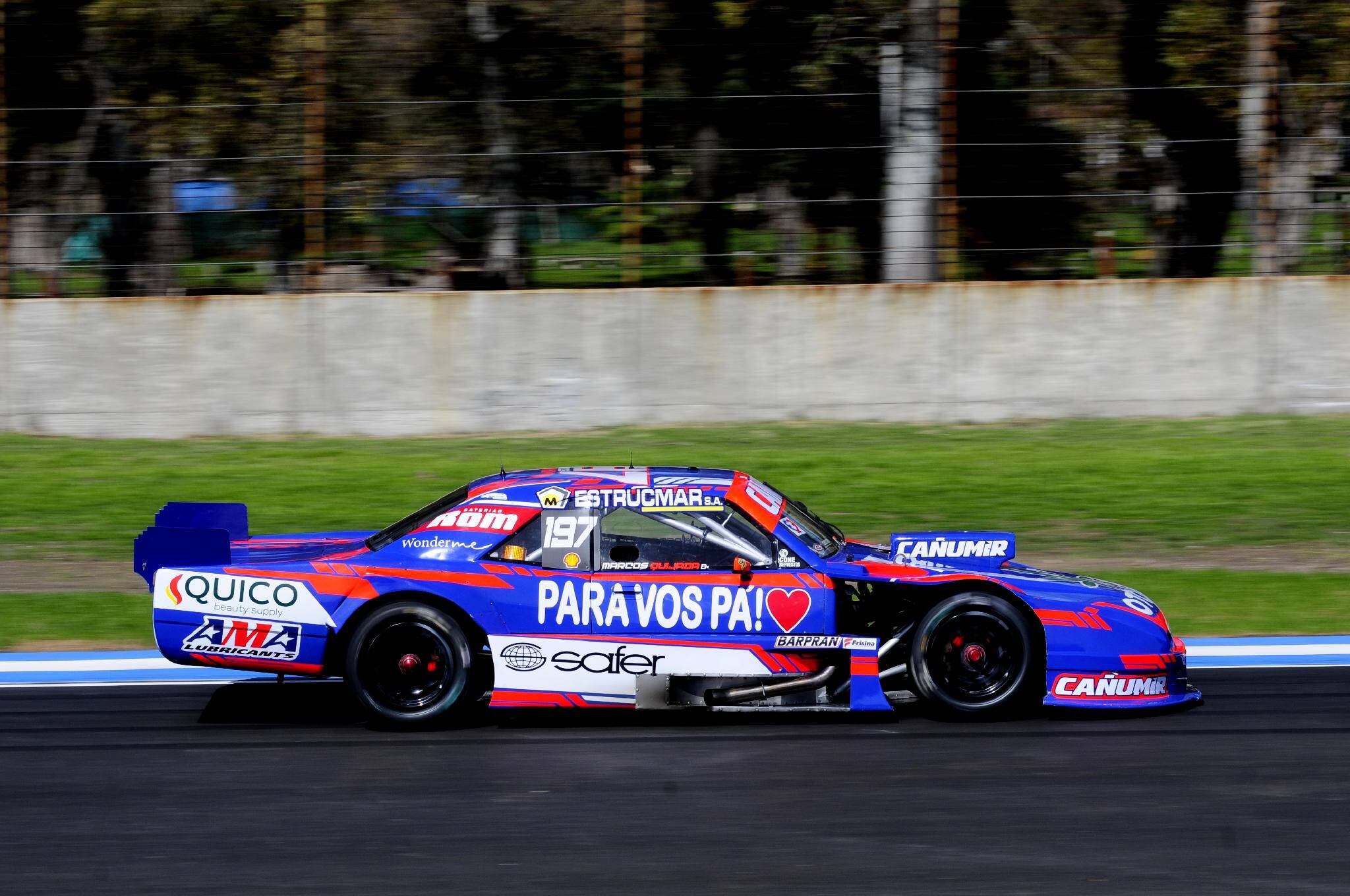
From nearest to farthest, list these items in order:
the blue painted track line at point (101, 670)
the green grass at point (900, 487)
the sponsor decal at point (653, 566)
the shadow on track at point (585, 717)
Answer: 1. the sponsor decal at point (653, 566)
2. the shadow on track at point (585, 717)
3. the blue painted track line at point (101, 670)
4. the green grass at point (900, 487)

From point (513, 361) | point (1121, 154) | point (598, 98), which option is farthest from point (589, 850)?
point (1121, 154)

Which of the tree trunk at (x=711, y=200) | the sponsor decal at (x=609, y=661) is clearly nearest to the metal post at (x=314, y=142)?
the tree trunk at (x=711, y=200)

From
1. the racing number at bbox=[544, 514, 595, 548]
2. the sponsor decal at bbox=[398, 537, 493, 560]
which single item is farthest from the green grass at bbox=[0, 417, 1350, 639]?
the racing number at bbox=[544, 514, 595, 548]

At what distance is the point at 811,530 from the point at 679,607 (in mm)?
886

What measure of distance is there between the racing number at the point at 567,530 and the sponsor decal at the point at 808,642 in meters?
1.04

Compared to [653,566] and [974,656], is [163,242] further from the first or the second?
[974,656]

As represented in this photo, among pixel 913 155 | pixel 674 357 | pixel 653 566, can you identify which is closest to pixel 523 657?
pixel 653 566

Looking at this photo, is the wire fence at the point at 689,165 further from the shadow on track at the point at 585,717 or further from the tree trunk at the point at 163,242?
the shadow on track at the point at 585,717

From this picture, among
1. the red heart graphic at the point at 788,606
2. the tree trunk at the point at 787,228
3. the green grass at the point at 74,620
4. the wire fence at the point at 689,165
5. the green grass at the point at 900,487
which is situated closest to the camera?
the red heart graphic at the point at 788,606

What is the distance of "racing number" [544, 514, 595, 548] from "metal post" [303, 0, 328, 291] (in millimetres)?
8673

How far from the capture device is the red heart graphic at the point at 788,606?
7.27 metres

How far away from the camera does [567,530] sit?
7.46 meters

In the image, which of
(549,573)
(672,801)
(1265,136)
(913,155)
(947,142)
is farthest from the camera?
(913,155)

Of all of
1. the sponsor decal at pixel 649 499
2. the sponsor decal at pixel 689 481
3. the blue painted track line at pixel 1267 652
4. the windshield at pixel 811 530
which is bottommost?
the blue painted track line at pixel 1267 652
